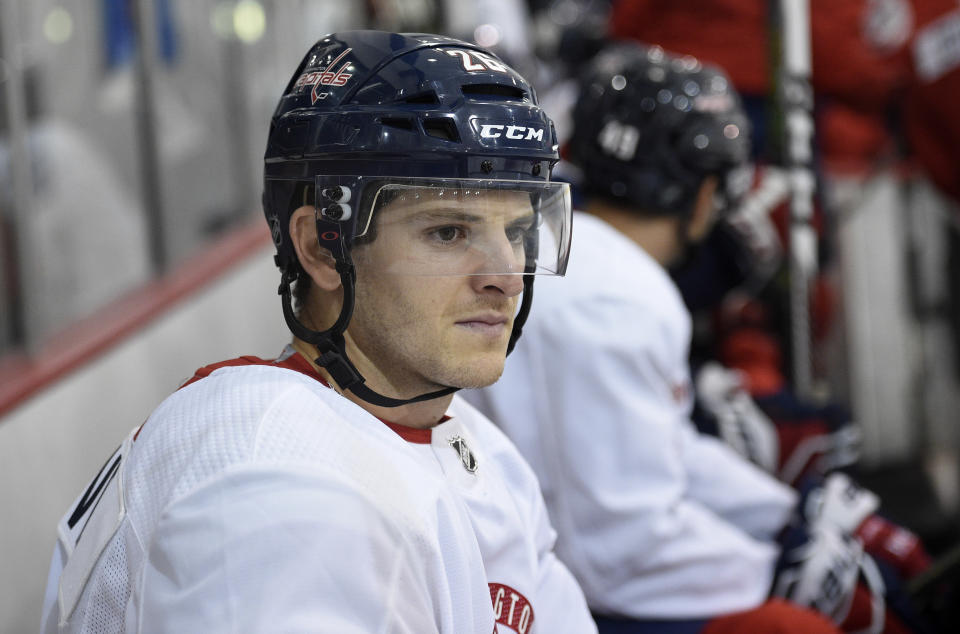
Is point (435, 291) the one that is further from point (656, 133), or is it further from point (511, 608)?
point (656, 133)

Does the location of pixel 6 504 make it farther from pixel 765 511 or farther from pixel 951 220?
pixel 951 220

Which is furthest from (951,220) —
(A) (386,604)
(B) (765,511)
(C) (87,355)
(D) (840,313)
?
(A) (386,604)

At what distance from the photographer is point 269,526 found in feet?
3.37

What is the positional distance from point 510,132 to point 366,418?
42cm

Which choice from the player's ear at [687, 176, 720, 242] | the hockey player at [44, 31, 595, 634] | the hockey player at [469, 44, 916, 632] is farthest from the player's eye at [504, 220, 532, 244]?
the player's ear at [687, 176, 720, 242]

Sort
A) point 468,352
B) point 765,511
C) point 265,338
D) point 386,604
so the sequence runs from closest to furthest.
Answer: point 386,604, point 468,352, point 765,511, point 265,338

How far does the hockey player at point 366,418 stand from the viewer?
104cm

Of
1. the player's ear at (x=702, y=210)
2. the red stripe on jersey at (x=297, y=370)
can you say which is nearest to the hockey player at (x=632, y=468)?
the player's ear at (x=702, y=210)

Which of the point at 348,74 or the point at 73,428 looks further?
the point at 73,428

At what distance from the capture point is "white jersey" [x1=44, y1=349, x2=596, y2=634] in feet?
3.35

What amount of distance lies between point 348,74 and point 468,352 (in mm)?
388

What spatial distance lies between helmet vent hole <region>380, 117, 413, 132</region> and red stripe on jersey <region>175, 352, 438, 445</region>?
1.05 feet

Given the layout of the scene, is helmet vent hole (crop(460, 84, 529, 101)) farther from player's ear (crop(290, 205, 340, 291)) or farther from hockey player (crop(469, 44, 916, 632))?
hockey player (crop(469, 44, 916, 632))

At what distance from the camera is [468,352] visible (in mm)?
1391
